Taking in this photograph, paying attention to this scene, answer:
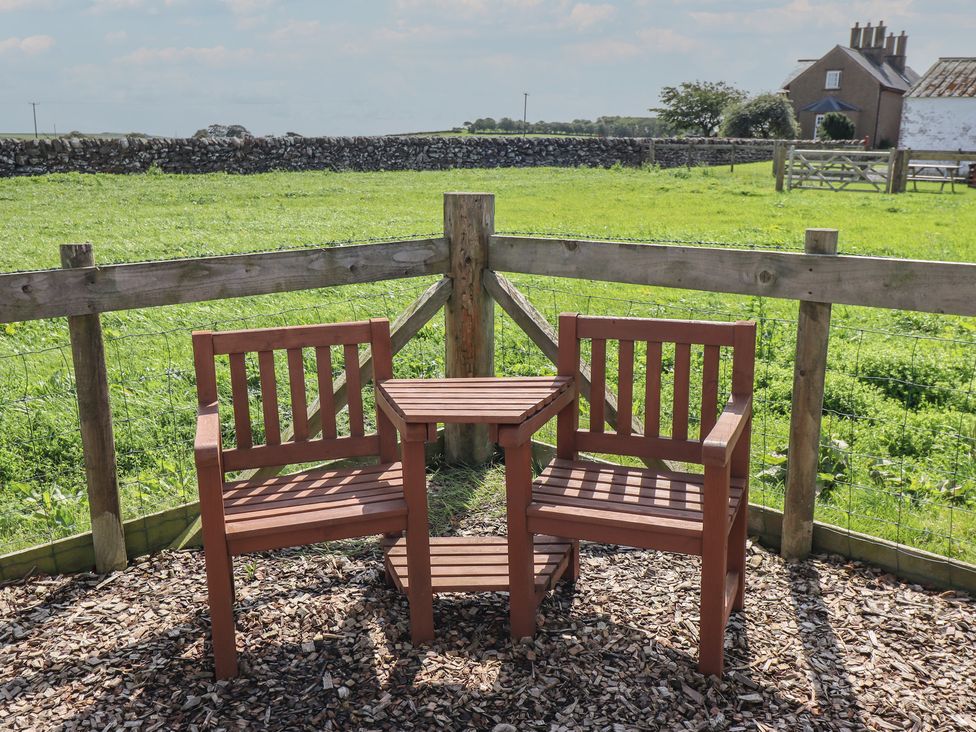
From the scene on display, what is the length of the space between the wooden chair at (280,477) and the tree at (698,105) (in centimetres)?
5511

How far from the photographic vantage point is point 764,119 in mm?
47062

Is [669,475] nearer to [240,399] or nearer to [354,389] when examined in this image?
[354,389]

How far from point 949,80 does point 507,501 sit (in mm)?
51815

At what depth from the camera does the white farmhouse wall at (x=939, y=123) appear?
4512cm

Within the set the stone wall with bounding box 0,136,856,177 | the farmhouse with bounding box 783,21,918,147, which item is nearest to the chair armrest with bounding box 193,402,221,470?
the stone wall with bounding box 0,136,856,177

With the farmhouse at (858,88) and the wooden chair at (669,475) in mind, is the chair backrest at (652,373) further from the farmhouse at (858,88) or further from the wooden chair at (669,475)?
the farmhouse at (858,88)

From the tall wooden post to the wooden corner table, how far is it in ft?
3.80

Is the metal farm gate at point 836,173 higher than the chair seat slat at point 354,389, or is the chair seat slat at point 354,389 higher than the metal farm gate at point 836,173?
the metal farm gate at point 836,173

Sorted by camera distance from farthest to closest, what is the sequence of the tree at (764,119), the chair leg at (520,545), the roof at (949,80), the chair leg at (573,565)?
the tree at (764,119) → the roof at (949,80) → the chair leg at (573,565) → the chair leg at (520,545)

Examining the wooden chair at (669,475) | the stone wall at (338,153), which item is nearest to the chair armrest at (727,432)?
the wooden chair at (669,475)

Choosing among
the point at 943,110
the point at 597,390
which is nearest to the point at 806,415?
the point at 597,390

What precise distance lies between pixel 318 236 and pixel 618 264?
27.2 ft

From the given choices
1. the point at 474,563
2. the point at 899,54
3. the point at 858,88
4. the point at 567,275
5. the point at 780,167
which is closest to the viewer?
the point at 474,563

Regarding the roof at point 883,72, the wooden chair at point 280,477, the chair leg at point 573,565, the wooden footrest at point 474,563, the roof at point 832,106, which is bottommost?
the chair leg at point 573,565
